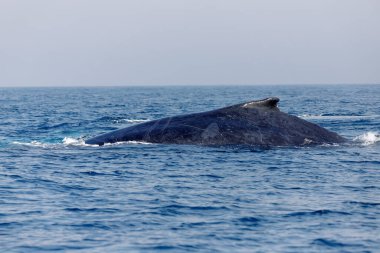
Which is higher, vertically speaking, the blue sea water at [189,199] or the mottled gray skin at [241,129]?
the mottled gray skin at [241,129]

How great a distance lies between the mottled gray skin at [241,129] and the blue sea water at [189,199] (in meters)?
0.42

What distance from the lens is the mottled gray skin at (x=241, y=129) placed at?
771 inches

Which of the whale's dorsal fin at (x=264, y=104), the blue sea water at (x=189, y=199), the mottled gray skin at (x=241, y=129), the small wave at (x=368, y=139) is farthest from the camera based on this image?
the small wave at (x=368, y=139)

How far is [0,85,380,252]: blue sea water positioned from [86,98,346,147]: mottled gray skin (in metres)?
0.42

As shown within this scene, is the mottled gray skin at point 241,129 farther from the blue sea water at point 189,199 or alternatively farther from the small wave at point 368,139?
the small wave at point 368,139

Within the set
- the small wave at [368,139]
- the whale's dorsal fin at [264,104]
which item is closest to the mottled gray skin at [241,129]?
the whale's dorsal fin at [264,104]

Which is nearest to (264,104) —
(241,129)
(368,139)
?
(241,129)

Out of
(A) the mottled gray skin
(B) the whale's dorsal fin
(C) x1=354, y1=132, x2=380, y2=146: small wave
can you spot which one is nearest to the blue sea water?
(A) the mottled gray skin

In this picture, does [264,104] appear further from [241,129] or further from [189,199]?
[189,199]

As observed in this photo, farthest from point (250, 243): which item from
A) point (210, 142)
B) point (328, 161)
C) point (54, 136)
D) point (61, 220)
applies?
point (54, 136)

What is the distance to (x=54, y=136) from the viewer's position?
90.1ft

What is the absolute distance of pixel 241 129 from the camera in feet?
64.6

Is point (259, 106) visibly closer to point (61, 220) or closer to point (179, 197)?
point (179, 197)

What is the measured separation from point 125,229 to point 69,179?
501 cm
